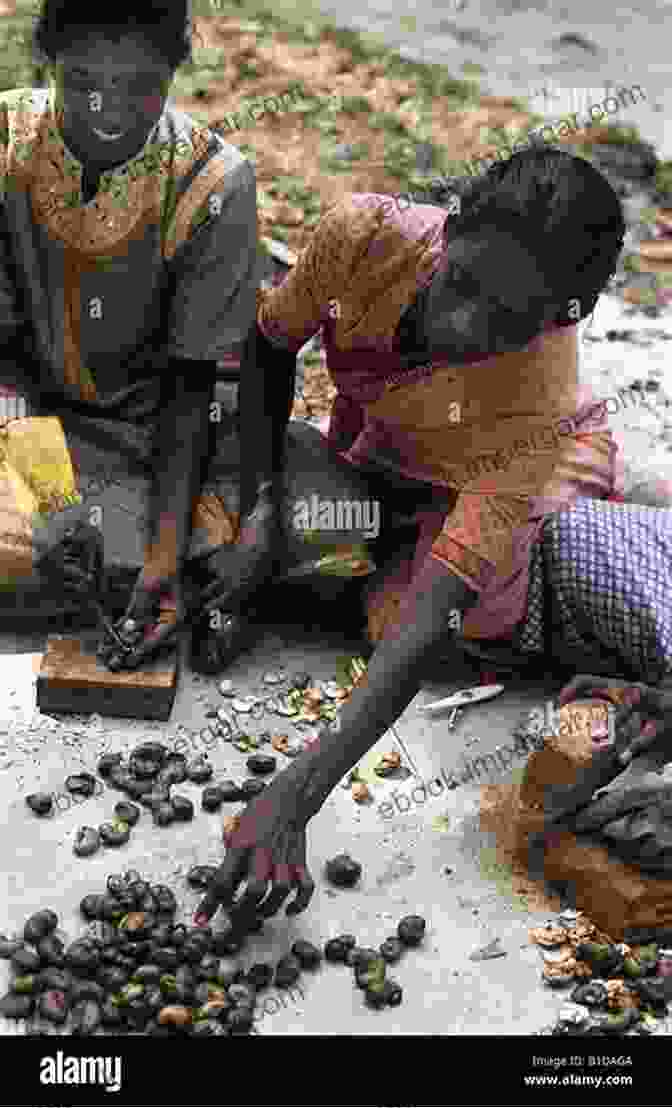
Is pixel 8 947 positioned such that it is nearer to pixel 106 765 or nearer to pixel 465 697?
pixel 106 765

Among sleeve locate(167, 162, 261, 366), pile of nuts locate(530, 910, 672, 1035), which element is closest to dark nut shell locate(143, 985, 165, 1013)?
pile of nuts locate(530, 910, 672, 1035)

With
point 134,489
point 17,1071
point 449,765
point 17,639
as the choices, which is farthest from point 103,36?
point 17,1071

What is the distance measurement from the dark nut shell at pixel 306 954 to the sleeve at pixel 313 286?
4.70 ft

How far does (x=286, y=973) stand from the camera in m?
3.53

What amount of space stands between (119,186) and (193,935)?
5.43ft

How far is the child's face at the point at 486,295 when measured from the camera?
356 centimetres

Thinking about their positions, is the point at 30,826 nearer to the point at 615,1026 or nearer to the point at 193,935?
the point at 193,935

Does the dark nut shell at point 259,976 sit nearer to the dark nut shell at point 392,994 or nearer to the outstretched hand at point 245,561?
the dark nut shell at point 392,994

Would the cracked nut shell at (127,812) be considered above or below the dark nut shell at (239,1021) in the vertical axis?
above

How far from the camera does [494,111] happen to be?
268 inches

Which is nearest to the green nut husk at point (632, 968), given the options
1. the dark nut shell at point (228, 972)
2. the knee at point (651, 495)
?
the dark nut shell at point (228, 972)

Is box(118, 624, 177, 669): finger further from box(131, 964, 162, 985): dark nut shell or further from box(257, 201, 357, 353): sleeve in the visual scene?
box(131, 964, 162, 985): dark nut shell

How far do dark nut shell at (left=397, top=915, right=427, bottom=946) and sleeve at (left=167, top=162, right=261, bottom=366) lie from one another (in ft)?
4.53

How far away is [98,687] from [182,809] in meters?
0.39
